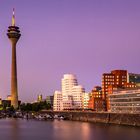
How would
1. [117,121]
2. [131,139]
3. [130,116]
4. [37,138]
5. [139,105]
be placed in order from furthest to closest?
1. [139,105]
2. [117,121]
3. [130,116]
4. [37,138]
5. [131,139]

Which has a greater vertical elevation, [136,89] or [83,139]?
[136,89]

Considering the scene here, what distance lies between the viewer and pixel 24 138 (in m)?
110

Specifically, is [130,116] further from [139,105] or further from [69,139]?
[69,139]

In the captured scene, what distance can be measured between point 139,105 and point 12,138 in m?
89.1

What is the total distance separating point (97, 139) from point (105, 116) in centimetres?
8385

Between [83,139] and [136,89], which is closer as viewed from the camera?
[83,139]

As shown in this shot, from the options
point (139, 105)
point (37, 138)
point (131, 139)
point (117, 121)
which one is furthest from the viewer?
point (139, 105)

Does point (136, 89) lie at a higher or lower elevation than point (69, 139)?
higher

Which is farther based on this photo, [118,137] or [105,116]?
[105,116]

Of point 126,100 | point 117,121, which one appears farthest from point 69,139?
point 126,100

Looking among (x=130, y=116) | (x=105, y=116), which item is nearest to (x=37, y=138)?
(x=130, y=116)

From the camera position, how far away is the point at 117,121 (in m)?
174

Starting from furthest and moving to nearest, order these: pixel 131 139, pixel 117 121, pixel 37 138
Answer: pixel 117 121, pixel 37 138, pixel 131 139

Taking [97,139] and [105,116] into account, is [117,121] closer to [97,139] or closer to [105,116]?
[105,116]
